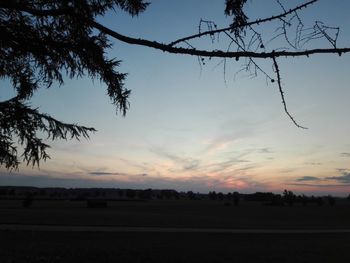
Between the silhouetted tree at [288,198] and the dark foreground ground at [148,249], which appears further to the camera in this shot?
the silhouetted tree at [288,198]

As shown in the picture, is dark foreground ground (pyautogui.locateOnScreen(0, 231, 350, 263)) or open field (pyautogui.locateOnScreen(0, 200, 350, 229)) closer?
dark foreground ground (pyautogui.locateOnScreen(0, 231, 350, 263))

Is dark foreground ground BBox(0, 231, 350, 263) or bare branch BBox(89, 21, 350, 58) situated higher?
bare branch BBox(89, 21, 350, 58)

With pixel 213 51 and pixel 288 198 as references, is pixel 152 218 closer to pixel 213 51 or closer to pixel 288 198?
pixel 213 51

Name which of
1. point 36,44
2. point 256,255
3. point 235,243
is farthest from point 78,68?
point 235,243

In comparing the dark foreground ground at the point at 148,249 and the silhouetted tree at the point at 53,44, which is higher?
the silhouetted tree at the point at 53,44

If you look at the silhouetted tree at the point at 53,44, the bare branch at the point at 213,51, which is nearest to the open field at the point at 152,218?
the silhouetted tree at the point at 53,44

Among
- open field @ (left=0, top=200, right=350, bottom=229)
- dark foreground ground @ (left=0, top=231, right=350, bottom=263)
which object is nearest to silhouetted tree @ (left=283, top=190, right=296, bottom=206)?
open field @ (left=0, top=200, right=350, bottom=229)

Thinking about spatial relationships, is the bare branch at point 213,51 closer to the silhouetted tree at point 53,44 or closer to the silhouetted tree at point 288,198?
the silhouetted tree at point 53,44

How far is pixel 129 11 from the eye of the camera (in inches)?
155

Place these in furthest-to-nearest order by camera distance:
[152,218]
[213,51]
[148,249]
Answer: [152,218]
[148,249]
[213,51]

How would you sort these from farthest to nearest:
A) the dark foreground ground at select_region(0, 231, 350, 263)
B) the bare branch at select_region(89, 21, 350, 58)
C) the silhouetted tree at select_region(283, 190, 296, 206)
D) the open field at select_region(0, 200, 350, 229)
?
the silhouetted tree at select_region(283, 190, 296, 206) → the open field at select_region(0, 200, 350, 229) → the dark foreground ground at select_region(0, 231, 350, 263) → the bare branch at select_region(89, 21, 350, 58)

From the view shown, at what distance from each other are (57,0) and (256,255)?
17.3 meters

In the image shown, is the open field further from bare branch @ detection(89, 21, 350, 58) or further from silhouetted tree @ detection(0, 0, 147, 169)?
bare branch @ detection(89, 21, 350, 58)

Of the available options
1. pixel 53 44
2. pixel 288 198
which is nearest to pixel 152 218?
pixel 53 44
